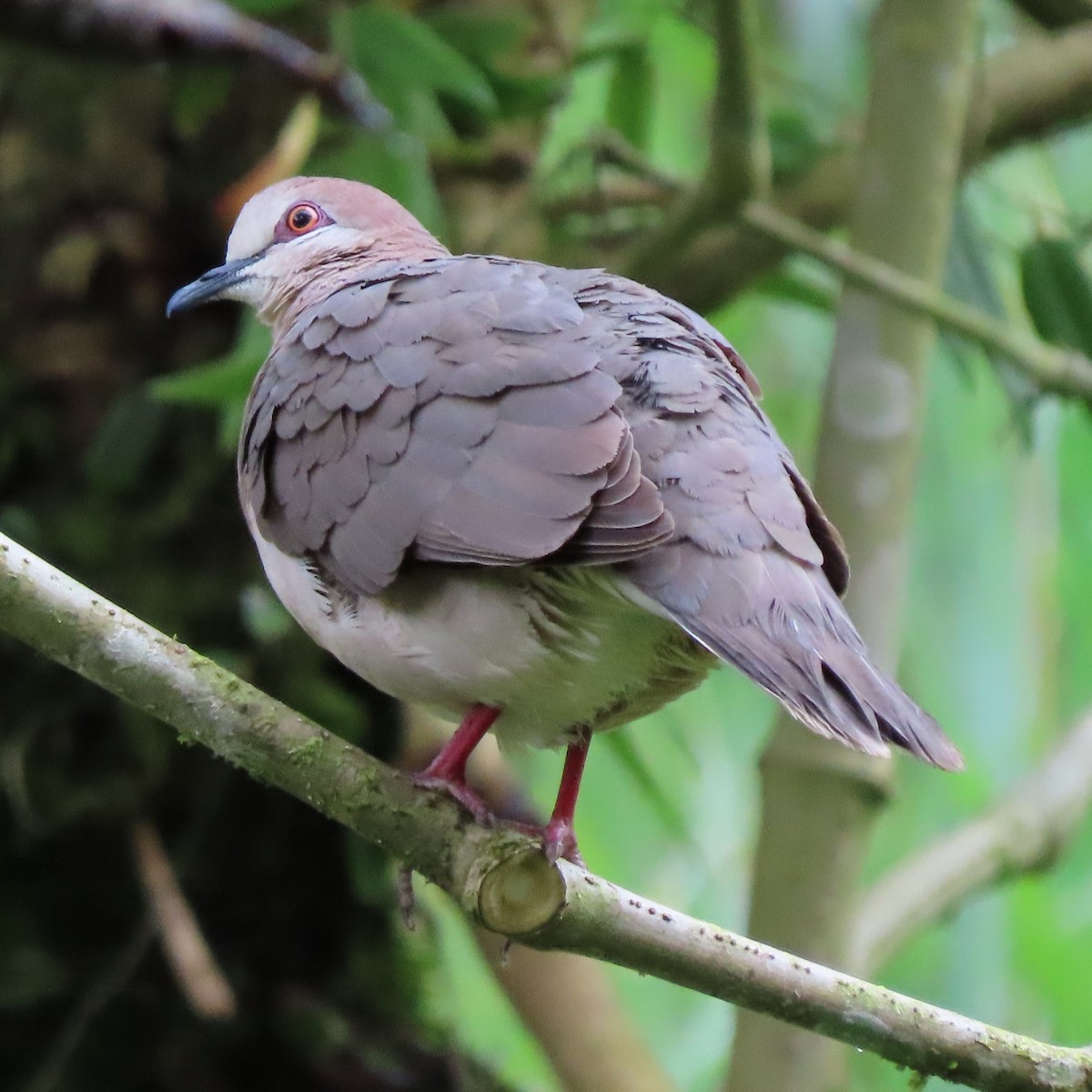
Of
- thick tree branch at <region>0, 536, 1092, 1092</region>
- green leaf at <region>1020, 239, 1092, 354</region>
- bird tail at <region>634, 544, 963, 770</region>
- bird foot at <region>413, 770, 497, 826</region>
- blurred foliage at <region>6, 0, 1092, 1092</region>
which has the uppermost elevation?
bird tail at <region>634, 544, 963, 770</region>

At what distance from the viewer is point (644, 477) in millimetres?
1477

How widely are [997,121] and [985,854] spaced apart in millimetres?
1397

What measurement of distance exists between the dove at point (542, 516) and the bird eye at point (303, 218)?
476mm

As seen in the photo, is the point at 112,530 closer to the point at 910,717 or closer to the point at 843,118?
the point at 843,118

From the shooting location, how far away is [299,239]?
2.30 m

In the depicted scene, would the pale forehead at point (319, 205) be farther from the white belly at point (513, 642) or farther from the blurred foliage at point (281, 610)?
the white belly at point (513, 642)

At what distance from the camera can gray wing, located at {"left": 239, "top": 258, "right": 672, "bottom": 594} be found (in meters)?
1.46

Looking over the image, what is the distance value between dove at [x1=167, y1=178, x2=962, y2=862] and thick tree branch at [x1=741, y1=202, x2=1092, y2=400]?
62 cm

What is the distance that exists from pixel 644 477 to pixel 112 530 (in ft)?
6.25

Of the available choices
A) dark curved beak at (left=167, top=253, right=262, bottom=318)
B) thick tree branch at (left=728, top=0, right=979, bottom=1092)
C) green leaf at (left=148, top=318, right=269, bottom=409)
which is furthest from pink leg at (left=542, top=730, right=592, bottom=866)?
dark curved beak at (left=167, top=253, right=262, bottom=318)

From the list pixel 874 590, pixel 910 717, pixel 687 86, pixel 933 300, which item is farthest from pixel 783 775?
pixel 687 86

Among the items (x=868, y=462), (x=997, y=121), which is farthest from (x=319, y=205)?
A: (x=997, y=121)

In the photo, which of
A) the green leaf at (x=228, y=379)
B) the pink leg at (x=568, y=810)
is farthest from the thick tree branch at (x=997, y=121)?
the pink leg at (x=568, y=810)

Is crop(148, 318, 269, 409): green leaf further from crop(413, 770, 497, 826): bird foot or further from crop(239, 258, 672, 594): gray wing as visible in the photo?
crop(413, 770, 497, 826): bird foot
